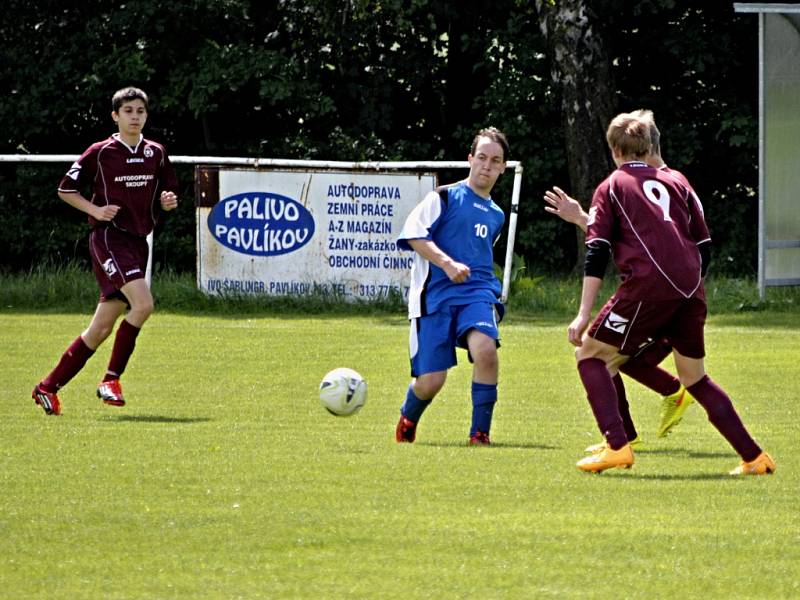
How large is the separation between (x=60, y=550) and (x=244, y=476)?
1.61m

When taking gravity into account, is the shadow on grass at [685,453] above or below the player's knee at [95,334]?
below

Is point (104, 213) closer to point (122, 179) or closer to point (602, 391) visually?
point (122, 179)

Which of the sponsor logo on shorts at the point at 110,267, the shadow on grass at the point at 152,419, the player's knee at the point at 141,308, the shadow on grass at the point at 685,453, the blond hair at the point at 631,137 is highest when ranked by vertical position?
the blond hair at the point at 631,137

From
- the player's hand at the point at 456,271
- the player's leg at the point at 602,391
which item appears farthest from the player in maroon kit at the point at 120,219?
the player's leg at the point at 602,391

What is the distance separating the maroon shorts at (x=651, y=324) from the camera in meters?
7.11

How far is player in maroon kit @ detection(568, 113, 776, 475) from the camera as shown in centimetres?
707

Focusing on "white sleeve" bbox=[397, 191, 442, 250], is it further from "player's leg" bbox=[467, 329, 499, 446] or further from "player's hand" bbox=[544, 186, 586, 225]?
"player's hand" bbox=[544, 186, 586, 225]

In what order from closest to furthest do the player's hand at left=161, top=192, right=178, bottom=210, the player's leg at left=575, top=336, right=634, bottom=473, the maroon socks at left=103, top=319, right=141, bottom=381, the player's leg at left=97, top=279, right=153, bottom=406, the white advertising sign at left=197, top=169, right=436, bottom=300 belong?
the player's leg at left=575, top=336, right=634, bottom=473, the player's leg at left=97, top=279, right=153, bottom=406, the maroon socks at left=103, top=319, right=141, bottom=381, the player's hand at left=161, top=192, right=178, bottom=210, the white advertising sign at left=197, top=169, right=436, bottom=300

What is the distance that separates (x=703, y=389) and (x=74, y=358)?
4.21 metres

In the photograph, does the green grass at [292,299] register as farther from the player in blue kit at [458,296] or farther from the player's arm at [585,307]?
the player's arm at [585,307]

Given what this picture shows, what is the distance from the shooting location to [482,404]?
27.4ft

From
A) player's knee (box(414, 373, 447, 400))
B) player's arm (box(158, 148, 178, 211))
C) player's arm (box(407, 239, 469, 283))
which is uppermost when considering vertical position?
player's arm (box(158, 148, 178, 211))

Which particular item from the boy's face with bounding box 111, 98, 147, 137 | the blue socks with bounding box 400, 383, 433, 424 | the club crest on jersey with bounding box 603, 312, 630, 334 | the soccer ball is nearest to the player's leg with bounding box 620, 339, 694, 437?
the blue socks with bounding box 400, 383, 433, 424

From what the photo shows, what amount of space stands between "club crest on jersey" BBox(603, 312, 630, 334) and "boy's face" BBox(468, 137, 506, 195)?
1503 millimetres
